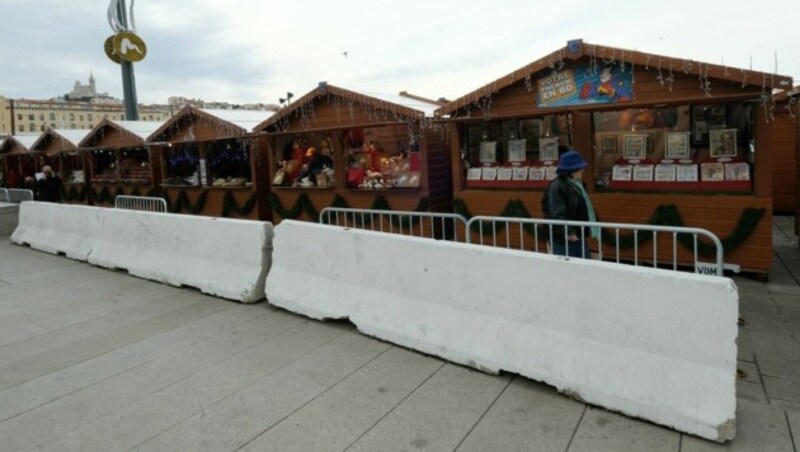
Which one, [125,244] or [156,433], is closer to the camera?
[156,433]

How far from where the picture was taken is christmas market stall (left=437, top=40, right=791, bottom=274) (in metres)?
6.82

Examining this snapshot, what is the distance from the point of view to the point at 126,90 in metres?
21.4

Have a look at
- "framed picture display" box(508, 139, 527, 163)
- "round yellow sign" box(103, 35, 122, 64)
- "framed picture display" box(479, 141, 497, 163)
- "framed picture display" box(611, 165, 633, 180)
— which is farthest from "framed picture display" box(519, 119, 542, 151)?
"round yellow sign" box(103, 35, 122, 64)

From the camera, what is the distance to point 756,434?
3.18 metres

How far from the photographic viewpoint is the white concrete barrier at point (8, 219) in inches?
527

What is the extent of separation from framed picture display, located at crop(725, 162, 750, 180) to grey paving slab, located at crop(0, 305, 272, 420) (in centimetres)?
635

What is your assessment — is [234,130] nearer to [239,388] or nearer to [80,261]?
[80,261]

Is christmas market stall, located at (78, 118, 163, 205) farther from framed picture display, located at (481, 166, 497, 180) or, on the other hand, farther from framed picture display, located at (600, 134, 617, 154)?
framed picture display, located at (600, 134, 617, 154)

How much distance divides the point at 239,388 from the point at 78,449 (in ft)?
3.59

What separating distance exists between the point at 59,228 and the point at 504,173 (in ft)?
27.8

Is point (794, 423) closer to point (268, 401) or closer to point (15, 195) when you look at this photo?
point (268, 401)

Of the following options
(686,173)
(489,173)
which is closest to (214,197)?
(489,173)

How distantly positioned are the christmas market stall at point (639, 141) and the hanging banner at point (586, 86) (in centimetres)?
1

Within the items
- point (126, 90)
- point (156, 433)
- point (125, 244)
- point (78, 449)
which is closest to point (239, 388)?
point (156, 433)
